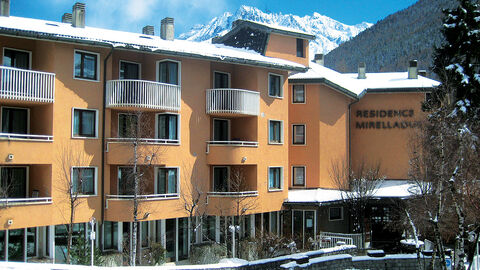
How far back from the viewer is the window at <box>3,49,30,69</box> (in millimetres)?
25672

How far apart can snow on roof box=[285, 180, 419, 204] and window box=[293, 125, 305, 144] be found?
3168 millimetres

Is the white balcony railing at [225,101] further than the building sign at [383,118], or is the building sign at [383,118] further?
the building sign at [383,118]

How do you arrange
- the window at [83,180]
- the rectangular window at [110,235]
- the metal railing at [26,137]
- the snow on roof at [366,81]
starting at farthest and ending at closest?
the snow on roof at [366,81], the rectangular window at [110,235], the window at [83,180], the metal railing at [26,137]

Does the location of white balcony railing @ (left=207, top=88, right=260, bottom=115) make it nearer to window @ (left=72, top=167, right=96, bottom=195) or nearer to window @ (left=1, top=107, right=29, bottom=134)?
window @ (left=72, top=167, right=96, bottom=195)

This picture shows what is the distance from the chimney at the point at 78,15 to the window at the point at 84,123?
17.6 ft

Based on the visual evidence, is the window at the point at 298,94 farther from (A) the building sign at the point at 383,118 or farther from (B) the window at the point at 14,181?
(B) the window at the point at 14,181

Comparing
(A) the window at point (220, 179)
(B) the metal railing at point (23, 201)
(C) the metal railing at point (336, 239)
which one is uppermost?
(A) the window at point (220, 179)

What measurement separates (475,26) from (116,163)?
2393cm

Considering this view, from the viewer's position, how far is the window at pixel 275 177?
3394 centimetres

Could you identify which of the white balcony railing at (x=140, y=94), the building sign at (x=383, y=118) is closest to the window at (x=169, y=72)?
the white balcony railing at (x=140, y=94)

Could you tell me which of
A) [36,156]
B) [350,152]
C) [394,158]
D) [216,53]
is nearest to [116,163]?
[36,156]

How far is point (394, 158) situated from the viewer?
1673 inches

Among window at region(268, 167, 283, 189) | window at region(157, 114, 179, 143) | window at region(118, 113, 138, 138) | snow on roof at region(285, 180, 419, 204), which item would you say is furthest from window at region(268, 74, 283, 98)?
window at region(118, 113, 138, 138)

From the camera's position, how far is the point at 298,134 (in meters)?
37.7
